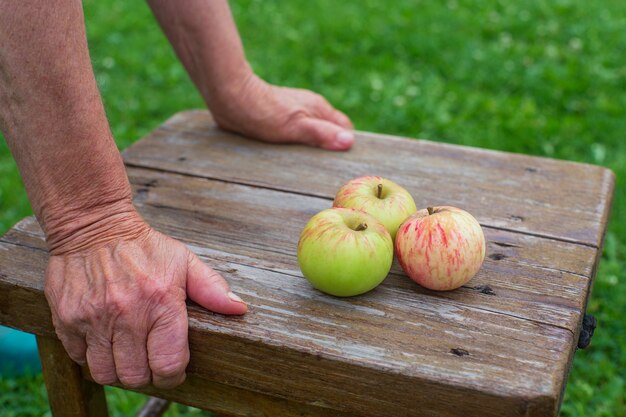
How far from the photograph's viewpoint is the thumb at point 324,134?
222cm

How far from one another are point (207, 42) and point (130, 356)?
107 centimetres

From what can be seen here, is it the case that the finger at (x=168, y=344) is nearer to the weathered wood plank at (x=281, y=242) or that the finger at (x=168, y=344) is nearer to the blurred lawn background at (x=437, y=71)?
the weathered wood plank at (x=281, y=242)

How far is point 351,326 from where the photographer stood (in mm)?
1418

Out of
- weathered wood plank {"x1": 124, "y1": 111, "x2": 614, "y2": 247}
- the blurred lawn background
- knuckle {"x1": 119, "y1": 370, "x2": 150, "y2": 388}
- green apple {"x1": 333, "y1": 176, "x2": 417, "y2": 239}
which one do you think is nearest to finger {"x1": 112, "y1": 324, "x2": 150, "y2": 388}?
knuckle {"x1": 119, "y1": 370, "x2": 150, "y2": 388}

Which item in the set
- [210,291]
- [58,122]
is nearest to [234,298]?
[210,291]

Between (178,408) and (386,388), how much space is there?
148cm

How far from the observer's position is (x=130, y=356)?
4.75 ft

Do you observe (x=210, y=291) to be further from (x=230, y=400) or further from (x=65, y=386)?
(x=65, y=386)

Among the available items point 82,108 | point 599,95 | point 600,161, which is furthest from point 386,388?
point 599,95

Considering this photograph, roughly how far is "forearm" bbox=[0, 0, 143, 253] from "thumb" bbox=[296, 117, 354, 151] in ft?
2.56

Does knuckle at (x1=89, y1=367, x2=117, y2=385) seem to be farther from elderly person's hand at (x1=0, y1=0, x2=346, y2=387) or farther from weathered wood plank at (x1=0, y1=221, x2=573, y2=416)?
weathered wood plank at (x1=0, y1=221, x2=573, y2=416)

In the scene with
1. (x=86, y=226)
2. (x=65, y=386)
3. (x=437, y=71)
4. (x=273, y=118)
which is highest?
(x=86, y=226)

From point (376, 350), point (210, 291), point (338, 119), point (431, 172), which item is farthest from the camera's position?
point (338, 119)

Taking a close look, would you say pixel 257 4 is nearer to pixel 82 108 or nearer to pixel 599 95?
pixel 599 95
